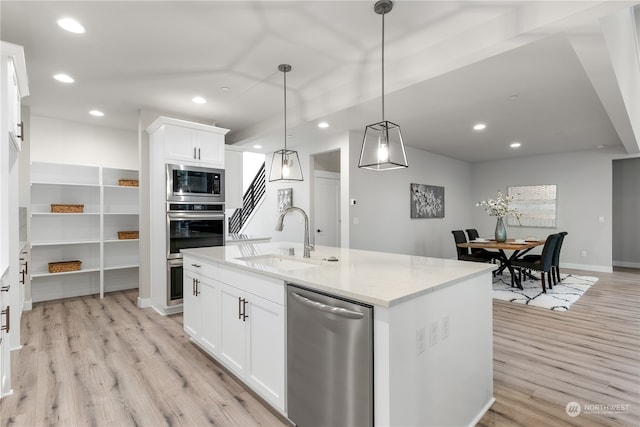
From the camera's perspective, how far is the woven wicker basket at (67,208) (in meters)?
4.61

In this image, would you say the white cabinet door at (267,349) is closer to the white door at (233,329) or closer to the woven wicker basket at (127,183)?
the white door at (233,329)

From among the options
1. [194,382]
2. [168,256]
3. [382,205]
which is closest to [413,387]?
[194,382]

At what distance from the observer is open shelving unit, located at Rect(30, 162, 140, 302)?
4.69m

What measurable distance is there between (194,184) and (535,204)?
7786 millimetres

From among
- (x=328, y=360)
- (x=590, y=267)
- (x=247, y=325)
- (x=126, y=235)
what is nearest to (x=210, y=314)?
(x=247, y=325)

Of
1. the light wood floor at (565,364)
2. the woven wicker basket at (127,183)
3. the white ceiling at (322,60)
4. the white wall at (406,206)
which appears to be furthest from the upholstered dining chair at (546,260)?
the woven wicker basket at (127,183)

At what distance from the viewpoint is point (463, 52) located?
107 inches

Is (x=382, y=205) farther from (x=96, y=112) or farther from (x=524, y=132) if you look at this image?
(x=96, y=112)

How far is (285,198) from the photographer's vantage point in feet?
21.2

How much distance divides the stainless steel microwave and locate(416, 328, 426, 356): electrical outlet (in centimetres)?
352

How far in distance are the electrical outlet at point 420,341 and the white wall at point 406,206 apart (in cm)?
370

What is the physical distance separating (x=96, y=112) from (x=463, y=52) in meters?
4.79

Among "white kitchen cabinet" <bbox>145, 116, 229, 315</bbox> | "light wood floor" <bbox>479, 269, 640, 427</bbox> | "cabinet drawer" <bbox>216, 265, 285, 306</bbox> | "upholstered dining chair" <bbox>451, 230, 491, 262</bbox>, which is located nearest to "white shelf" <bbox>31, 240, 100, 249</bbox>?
"white kitchen cabinet" <bbox>145, 116, 229, 315</bbox>

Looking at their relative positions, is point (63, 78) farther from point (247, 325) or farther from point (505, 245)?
point (505, 245)
